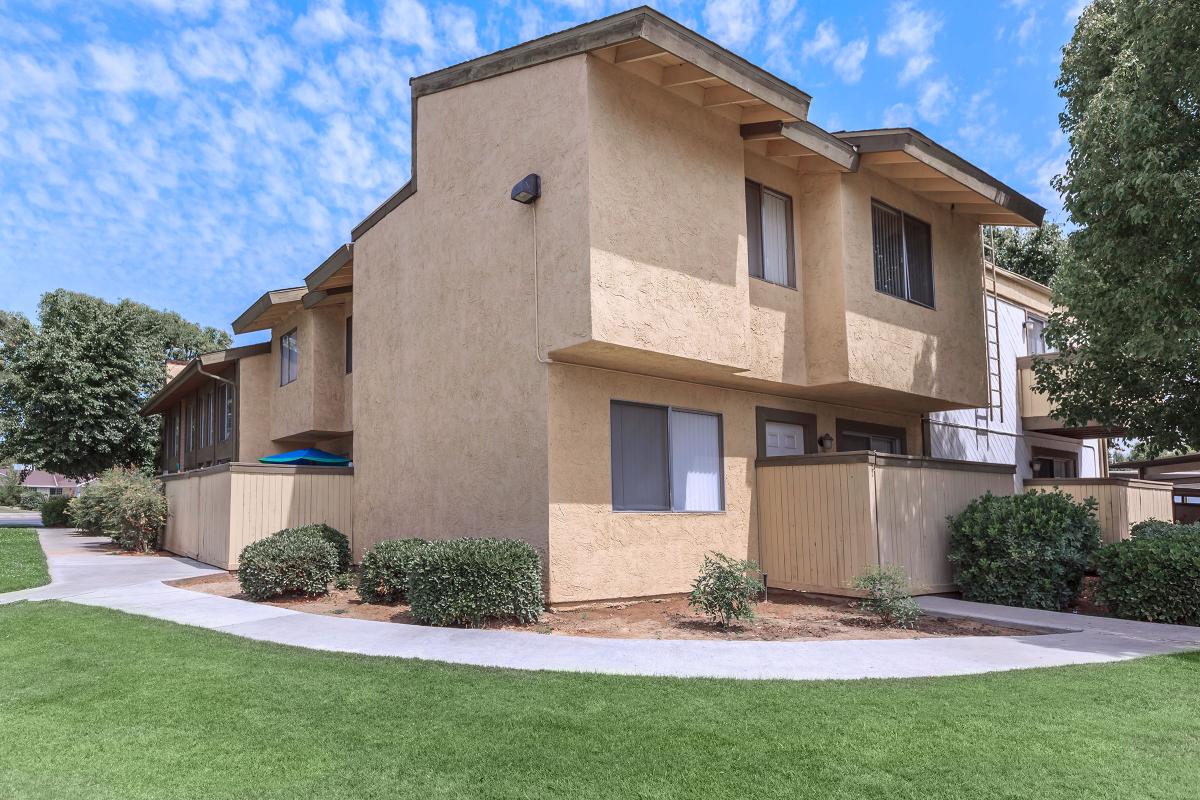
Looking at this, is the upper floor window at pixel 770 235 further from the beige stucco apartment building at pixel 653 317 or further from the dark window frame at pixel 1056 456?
the dark window frame at pixel 1056 456

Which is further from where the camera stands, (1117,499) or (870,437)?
(870,437)

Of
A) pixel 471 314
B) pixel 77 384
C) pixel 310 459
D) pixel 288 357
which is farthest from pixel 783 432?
pixel 77 384

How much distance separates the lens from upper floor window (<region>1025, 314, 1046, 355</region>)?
20984mm

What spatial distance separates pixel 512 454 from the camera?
35.6 feet

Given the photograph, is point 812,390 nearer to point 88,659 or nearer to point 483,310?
point 483,310

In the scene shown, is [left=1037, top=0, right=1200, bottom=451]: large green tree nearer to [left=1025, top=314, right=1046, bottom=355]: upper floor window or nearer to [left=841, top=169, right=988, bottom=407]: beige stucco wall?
[left=841, top=169, right=988, bottom=407]: beige stucco wall

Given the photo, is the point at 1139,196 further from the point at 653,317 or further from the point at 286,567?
the point at 286,567

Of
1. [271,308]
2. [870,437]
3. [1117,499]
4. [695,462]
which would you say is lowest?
[1117,499]

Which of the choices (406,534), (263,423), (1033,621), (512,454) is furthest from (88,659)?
(263,423)

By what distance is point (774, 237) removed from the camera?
12.9m

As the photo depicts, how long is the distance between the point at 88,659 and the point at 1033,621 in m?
10.3

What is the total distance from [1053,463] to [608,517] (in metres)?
16.4

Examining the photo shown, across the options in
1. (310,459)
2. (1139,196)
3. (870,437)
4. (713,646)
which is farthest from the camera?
(310,459)

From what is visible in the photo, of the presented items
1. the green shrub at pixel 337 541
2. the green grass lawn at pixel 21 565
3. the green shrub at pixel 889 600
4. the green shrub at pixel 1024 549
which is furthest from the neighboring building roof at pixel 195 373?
the green shrub at pixel 1024 549
